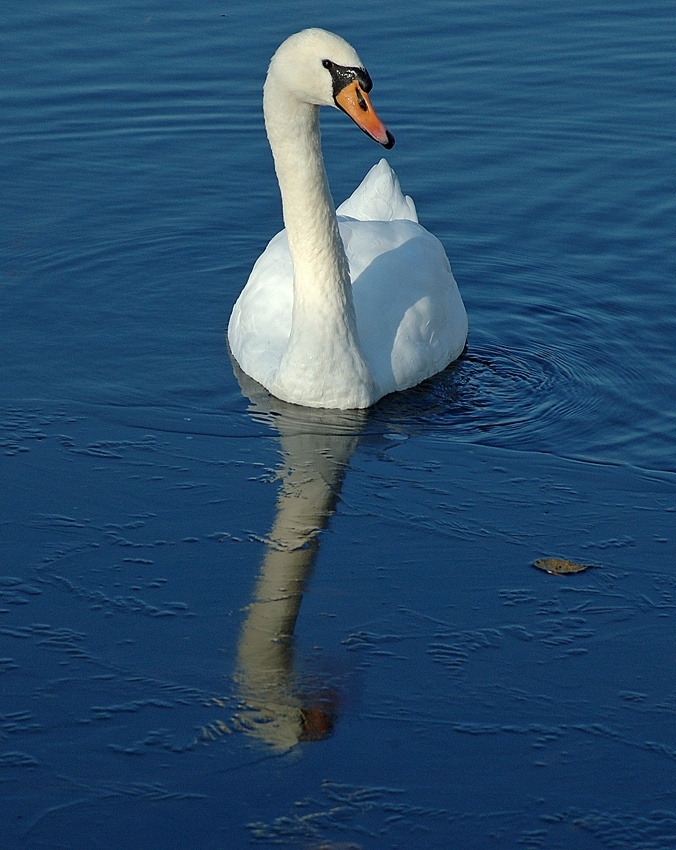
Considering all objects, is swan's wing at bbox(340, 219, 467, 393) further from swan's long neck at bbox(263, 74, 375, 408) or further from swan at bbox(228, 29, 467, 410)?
swan's long neck at bbox(263, 74, 375, 408)

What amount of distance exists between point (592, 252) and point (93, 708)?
634cm

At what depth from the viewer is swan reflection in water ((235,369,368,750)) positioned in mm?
6367

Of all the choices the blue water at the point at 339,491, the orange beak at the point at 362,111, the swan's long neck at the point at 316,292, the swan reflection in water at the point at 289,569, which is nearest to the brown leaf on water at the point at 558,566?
the blue water at the point at 339,491

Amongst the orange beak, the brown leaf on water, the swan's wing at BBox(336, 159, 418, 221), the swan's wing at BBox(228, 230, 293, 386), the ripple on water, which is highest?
the orange beak

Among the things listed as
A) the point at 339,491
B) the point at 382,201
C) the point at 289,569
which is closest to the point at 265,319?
the point at 382,201

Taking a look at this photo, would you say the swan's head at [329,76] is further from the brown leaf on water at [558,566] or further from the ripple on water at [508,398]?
the brown leaf on water at [558,566]

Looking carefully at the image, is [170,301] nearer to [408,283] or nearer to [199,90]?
[408,283]

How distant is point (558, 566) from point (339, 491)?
134cm

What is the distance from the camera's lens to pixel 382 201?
10844 mm

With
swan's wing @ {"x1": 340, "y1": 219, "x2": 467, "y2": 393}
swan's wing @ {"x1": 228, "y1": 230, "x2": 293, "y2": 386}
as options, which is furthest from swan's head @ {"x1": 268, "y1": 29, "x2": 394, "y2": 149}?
swan's wing @ {"x1": 228, "y1": 230, "x2": 293, "y2": 386}

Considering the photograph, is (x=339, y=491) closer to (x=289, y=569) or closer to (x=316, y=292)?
(x=289, y=569)

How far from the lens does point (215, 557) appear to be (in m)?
7.57

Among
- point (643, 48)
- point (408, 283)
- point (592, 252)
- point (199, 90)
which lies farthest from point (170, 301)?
point (643, 48)

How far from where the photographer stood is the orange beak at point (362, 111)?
7.91 meters
